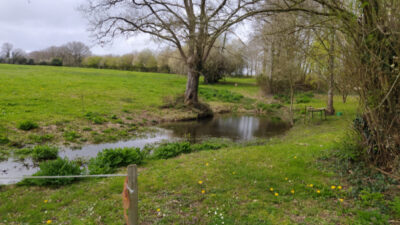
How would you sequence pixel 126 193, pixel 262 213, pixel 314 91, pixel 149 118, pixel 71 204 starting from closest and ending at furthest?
pixel 126 193, pixel 262 213, pixel 71 204, pixel 149 118, pixel 314 91

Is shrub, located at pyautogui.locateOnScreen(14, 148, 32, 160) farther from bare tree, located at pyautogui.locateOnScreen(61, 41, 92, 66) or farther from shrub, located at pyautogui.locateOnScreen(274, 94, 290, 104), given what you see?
bare tree, located at pyautogui.locateOnScreen(61, 41, 92, 66)

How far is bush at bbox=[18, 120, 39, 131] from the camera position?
36.4 feet

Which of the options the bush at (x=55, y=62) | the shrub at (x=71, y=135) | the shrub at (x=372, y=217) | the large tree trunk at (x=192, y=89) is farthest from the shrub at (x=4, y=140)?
the bush at (x=55, y=62)

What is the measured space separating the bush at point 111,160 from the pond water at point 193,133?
1404 millimetres

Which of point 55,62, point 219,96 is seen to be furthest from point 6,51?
point 219,96

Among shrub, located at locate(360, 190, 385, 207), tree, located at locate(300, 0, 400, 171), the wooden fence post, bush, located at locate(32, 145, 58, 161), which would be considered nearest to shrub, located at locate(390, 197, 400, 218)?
shrub, located at locate(360, 190, 385, 207)

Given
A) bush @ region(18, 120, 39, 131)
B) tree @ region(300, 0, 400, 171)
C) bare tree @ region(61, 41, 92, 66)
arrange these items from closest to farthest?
1. tree @ region(300, 0, 400, 171)
2. bush @ region(18, 120, 39, 131)
3. bare tree @ region(61, 41, 92, 66)

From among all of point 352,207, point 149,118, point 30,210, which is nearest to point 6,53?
point 149,118

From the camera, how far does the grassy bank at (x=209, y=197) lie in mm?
4445

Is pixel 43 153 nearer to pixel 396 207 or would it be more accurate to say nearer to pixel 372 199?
pixel 372 199

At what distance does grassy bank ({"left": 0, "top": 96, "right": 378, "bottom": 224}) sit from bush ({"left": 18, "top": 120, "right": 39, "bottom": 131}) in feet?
20.2

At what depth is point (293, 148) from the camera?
907 centimetres

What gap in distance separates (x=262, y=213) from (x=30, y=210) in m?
4.24

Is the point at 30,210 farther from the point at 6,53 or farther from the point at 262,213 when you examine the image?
the point at 6,53
